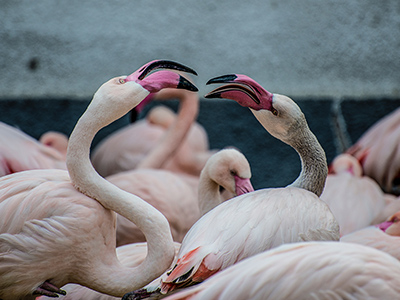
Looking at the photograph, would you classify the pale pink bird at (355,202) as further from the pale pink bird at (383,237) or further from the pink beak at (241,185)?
the pink beak at (241,185)

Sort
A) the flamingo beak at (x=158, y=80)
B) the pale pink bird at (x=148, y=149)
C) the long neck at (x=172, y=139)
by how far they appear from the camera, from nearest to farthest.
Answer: the flamingo beak at (x=158, y=80) < the long neck at (x=172, y=139) < the pale pink bird at (x=148, y=149)

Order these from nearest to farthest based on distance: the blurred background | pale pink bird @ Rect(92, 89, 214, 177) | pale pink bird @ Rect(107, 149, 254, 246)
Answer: pale pink bird @ Rect(107, 149, 254, 246), pale pink bird @ Rect(92, 89, 214, 177), the blurred background

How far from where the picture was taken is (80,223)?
198 cm

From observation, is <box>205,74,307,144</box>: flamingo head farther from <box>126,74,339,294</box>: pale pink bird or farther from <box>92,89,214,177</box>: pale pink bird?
<box>92,89,214,177</box>: pale pink bird

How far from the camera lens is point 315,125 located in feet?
16.5

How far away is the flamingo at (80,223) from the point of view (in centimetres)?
196

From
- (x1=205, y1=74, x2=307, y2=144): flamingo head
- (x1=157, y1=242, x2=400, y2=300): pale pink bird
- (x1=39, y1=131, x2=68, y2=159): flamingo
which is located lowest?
(x1=39, y1=131, x2=68, y2=159): flamingo

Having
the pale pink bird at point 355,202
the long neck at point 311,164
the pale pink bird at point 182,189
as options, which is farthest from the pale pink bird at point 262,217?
the pale pink bird at point 355,202

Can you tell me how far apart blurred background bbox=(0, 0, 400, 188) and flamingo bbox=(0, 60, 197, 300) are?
3.22 m

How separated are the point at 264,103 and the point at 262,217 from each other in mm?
394

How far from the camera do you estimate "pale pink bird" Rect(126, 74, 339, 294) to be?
181 centimetres

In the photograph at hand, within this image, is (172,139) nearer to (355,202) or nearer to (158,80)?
(355,202)

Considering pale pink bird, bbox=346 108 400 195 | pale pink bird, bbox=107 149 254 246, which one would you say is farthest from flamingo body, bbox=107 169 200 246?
pale pink bird, bbox=346 108 400 195

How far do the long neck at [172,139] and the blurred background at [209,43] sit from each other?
1453 mm
